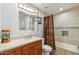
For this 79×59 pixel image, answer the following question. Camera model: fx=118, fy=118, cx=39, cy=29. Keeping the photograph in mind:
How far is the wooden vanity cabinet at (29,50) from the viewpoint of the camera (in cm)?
150

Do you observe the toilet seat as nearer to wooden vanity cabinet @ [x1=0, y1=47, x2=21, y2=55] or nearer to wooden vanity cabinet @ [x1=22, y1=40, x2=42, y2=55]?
wooden vanity cabinet @ [x1=22, y1=40, x2=42, y2=55]

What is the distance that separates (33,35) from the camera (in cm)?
170

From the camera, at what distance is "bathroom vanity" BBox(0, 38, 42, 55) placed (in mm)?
1434

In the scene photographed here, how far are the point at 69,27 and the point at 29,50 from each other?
25.6 inches

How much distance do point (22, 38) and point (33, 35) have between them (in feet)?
0.54

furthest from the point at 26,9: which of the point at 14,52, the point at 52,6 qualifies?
the point at 14,52

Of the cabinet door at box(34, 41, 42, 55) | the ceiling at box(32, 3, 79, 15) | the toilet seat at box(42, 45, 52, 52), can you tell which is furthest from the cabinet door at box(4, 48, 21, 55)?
the ceiling at box(32, 3, 79, 15)

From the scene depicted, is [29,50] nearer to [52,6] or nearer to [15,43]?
[15,43]

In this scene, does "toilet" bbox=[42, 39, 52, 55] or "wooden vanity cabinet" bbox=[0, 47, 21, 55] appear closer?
"wooden vanity cabinet" bbox=[0, 47, 21, 55]

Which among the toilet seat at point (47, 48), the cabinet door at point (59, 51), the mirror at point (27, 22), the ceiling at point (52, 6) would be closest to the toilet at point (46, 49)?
the toilet seat at point (47, 48)

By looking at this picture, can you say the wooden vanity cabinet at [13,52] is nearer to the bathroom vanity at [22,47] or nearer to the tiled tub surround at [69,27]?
the bathroom vanity at [22,47]

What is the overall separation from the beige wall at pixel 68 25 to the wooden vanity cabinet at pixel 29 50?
293 millimetres

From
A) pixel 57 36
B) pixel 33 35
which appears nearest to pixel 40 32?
pixel 33 35

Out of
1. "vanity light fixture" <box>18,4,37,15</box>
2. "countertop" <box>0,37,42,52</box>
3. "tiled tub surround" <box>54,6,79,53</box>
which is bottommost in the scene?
"countertop" <box>0,37,42,52</box>
